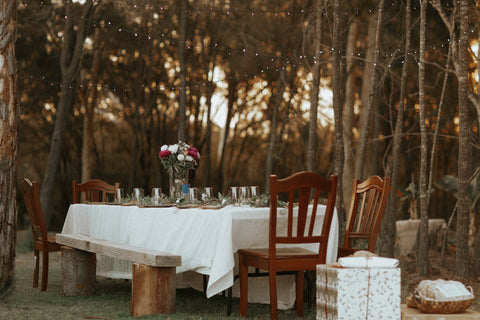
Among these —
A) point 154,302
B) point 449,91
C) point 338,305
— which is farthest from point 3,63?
point 449,91

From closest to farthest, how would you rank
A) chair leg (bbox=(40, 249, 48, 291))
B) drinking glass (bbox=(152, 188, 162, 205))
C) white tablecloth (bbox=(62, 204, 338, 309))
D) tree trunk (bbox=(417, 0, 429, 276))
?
white tablecloth (bbox=(62, 204, 338, 309))
drinking glass (bbox=(152, 188, 162, 205))
chair leg (bbox=(40, 249, 48, 291))
tree trunk (bbox=(417, 0, 429, 276))

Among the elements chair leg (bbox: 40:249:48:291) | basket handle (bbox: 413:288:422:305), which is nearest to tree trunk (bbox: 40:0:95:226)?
chair leg (bbox: 40:249:48:291)

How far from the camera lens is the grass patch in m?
4.33

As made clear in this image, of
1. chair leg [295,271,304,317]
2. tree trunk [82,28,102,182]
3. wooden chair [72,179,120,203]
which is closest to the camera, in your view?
chair leg [295,271,304,317]

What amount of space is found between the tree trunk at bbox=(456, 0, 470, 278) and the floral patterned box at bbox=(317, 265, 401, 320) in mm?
3495

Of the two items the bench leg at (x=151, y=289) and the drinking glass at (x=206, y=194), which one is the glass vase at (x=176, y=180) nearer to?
the drinking glass at (x=206, y=194)

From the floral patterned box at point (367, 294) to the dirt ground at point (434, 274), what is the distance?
2.10 meters

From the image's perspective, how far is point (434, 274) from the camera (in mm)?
7312

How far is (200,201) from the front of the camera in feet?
15.3

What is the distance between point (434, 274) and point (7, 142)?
16.2 ft

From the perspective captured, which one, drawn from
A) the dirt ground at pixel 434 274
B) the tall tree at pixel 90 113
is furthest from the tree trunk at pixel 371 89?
the tall tree at pixel 90 113

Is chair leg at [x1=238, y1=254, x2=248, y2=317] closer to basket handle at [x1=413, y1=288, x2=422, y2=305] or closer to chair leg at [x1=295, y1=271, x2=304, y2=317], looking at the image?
chair leg at [x1=295, y1=271, x2=304, y2=317]

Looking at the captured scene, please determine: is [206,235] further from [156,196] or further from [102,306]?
[102,306]

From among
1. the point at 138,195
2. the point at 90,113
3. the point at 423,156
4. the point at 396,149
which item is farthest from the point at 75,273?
the point at 90,113
